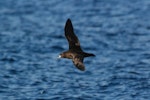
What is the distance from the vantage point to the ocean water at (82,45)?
17250 mm

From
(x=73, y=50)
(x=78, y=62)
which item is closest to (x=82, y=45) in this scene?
(x=73, y=50)

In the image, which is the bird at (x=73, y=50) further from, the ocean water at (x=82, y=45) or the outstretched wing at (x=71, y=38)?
the ocean water at (x=82, y=45)

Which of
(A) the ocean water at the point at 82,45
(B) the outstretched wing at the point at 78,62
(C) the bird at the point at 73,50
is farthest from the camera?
(A) the ocean water at the point at 82,45

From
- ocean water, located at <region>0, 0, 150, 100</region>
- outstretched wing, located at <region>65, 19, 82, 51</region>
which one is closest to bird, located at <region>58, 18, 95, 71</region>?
outstretched wing, located at <region>65, 19, 82, 51</region>

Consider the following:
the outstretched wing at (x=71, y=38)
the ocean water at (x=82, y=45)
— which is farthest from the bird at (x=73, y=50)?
the ocean water at (x=82, y=45)

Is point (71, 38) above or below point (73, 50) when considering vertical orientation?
above

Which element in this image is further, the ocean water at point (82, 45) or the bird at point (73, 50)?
the ocean water at point (82, 45)

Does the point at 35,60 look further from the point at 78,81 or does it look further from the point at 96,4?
the point at 96,4

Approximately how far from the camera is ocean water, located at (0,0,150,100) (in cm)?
1725

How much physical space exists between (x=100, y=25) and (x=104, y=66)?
201 inches

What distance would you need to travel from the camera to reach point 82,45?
21828 mm

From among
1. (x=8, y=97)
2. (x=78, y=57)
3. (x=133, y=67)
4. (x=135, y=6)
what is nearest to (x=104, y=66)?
(x=133, y=67)

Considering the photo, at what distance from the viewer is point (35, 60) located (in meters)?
20.2

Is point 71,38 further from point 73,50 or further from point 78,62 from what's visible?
point 78,62
